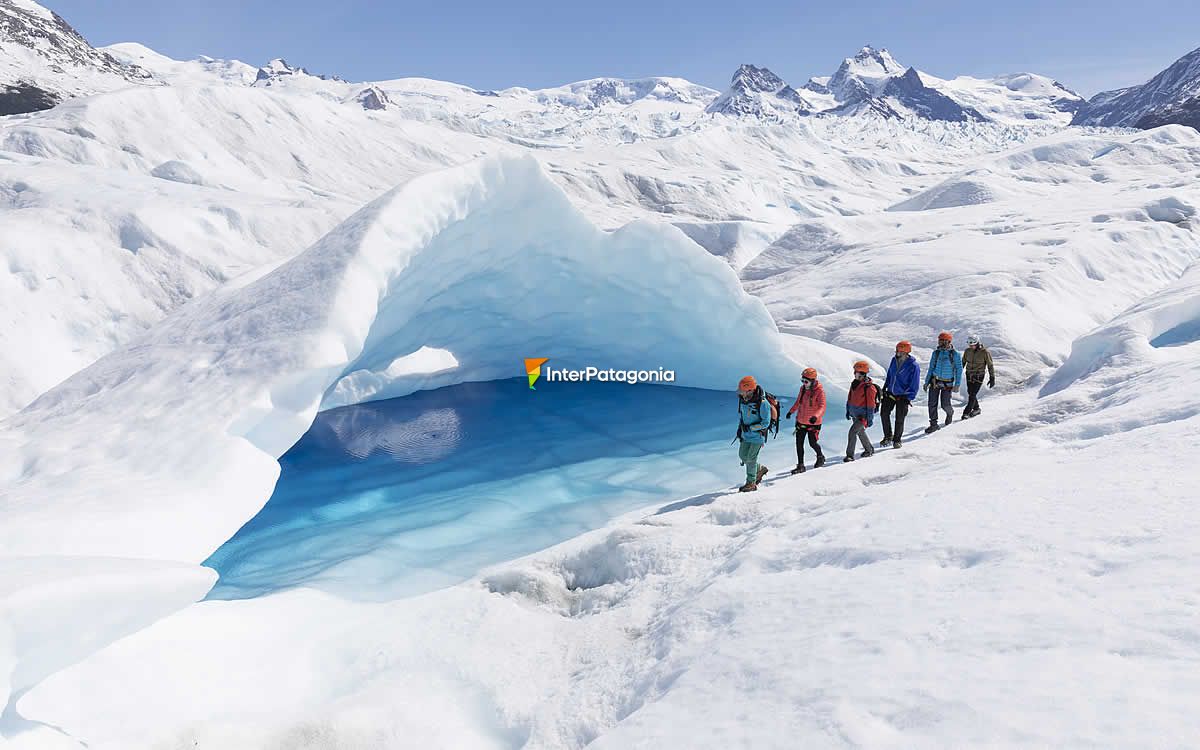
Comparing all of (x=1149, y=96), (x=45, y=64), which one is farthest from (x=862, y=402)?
(x=1149, y=96)

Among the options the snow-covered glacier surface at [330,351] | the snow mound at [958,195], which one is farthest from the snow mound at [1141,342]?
the snow mound at [958,195]

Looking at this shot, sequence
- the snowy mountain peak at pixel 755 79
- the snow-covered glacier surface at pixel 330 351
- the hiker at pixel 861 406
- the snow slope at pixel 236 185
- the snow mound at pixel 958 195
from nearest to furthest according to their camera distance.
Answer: the snow-covered glacier surface at pixel 330 351, the hiker at pixel 861 406, the snow slope at pixel 236 185, the snow mound at pixel 958 195, the snowy mountain peak at pixel 755 79

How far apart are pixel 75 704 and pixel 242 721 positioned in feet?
2.60

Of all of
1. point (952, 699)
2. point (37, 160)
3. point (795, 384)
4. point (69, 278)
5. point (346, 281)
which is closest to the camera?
point (952, 699)

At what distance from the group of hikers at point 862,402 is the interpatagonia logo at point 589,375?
5104 millimetres

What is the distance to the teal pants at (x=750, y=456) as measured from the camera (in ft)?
21.4

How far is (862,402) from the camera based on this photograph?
24.3 ft

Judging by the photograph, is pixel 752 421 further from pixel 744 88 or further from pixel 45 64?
pixel 744 88

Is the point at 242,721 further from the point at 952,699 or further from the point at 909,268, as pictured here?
the point at 909,268

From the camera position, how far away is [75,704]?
346 centimetres

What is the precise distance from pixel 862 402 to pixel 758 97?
152000 mm

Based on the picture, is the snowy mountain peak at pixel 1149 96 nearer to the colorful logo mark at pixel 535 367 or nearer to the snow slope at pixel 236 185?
the snow slope at pixel 236 185

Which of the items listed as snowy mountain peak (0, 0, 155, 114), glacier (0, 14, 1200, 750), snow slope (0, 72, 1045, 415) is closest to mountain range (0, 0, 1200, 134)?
snowy mountain peak (0, 0, 155, 114)

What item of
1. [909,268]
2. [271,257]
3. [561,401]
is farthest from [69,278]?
[909,268]
